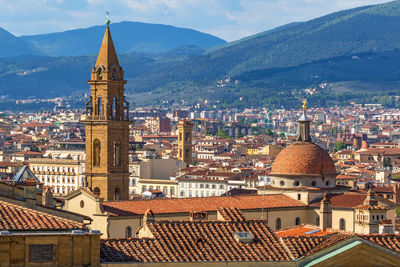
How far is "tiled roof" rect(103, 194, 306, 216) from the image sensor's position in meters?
45.2

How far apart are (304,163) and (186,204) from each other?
8.65 m

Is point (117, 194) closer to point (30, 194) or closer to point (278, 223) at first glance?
point (278, 223)

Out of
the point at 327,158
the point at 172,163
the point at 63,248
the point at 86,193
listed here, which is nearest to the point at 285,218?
the point at 327,158

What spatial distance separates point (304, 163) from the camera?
5381 centimetres

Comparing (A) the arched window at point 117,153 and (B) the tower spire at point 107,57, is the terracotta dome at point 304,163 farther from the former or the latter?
(B) the tower spire at point 107,57

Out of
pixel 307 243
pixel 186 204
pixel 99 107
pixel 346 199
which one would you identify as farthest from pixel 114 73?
pixel 307 243

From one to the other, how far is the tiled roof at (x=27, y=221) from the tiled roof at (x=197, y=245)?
105cm

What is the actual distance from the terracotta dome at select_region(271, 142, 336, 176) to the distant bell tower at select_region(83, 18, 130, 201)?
716cm

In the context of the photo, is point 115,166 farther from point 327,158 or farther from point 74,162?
point 74,162

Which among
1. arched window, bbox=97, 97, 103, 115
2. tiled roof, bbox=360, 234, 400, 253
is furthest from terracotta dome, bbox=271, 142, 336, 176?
tiled roof, bbox=360, 234, 400, 253

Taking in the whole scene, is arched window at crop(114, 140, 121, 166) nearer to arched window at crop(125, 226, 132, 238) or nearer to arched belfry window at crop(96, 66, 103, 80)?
arched belfry window at crop(96, 66, 103, 80)

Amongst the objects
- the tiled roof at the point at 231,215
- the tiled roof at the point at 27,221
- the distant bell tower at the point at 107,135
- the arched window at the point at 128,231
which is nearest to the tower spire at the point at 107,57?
the distant bell tower at the point at 107,135

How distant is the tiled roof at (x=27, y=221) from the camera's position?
17.0 metres

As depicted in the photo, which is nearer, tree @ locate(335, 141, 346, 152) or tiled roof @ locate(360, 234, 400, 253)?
tiled roof @ locate(360, 234, 400, 253)
